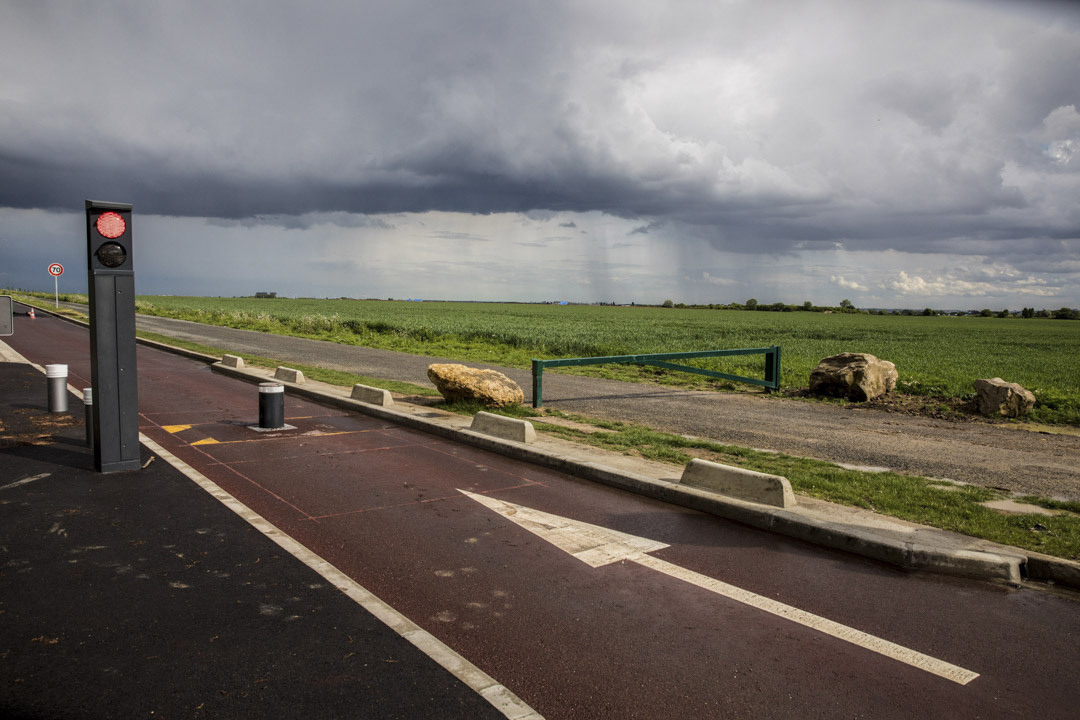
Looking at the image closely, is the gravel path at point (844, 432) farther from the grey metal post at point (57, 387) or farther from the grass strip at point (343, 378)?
the grey metal post at point (57, 387)

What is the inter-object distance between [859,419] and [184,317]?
4973 cm

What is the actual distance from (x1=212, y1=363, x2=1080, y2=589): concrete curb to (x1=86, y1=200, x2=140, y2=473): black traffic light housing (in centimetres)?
427

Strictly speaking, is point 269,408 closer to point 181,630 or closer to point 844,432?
point 181,630

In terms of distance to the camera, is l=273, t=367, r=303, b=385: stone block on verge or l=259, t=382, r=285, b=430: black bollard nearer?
l=259, t=382, r=285, b=430: black bollard

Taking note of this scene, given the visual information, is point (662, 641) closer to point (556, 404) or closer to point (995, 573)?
point (995, 573)

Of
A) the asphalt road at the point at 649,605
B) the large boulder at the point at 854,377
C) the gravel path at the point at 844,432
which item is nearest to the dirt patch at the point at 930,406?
the large boulder at the point at 854,377

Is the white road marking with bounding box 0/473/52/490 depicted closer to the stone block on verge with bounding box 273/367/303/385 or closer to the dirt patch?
the stone block on verge with bounding box 273/367/303/385

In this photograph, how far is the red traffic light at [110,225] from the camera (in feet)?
22.9

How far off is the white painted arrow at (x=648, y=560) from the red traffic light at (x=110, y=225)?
4.42 metres

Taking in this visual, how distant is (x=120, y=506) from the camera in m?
6.21

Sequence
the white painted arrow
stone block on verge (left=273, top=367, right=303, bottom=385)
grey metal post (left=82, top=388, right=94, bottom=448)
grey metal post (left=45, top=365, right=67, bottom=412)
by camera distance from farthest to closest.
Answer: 1. stone block on verge (left=273, top=367, right=303, bottom=385)
2. grey metal post (left=45, top=365, right=67, bottom=412)
3. grey metal post (left=82, top=388, right=94, bottom=448)
4. the white painted arrow

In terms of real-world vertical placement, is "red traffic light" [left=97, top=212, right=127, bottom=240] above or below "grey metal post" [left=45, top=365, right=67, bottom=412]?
above

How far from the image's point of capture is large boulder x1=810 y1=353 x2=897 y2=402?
14468 mm

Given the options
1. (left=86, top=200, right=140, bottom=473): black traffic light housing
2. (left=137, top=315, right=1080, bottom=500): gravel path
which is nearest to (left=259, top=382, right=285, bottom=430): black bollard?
(left=86, top=200, right=140, bottom=473): black traffic light housing
